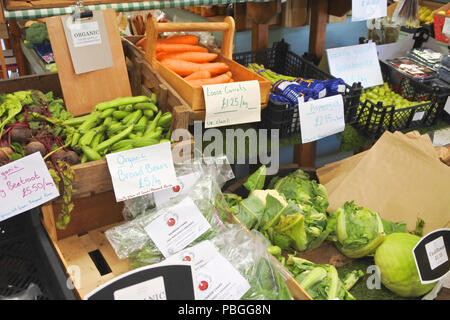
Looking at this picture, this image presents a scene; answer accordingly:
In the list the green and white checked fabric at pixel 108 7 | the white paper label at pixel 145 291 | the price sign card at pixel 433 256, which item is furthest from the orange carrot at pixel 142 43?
the price sign card at pixel 433 256

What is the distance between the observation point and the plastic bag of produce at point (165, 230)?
1.24 meters

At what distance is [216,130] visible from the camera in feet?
5.05

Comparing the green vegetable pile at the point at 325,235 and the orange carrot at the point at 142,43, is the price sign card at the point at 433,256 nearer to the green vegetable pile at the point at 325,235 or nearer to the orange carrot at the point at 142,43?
the green vegetable pile at the point at 325,235

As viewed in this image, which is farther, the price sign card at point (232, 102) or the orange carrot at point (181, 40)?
the orange carrot at point (181, 40)

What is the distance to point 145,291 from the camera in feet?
3.17

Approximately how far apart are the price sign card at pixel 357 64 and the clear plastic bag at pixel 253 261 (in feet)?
A: 3.38

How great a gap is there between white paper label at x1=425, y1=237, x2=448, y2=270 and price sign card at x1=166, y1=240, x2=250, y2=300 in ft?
1.85

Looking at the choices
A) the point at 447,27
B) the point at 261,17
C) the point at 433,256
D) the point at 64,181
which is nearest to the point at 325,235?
the point at 433,256

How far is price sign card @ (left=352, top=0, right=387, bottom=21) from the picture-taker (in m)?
1.71

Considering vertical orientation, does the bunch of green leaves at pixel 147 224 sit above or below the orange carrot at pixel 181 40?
below

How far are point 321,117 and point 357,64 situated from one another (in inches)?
26.9

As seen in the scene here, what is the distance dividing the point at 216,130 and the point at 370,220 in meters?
0.62

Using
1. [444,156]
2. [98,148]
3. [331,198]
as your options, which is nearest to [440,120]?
[444,156]
